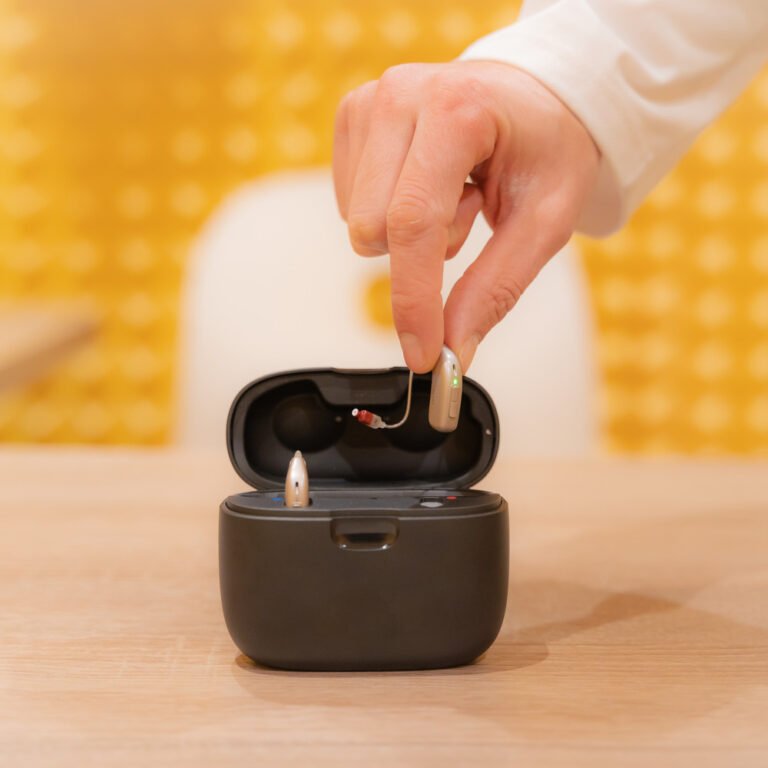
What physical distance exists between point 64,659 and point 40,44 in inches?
83.1

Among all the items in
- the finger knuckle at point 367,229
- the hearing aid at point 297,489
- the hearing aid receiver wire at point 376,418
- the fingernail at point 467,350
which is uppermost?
the finger knuckle at point 367,229

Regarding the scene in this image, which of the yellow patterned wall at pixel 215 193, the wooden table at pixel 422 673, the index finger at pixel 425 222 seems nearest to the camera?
the wooden table at pixel 422 673

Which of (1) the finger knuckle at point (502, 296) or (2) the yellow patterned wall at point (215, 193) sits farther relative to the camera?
(2) the yellow patterned wall at point (215, 193)

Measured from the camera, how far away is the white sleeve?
2.23 ft

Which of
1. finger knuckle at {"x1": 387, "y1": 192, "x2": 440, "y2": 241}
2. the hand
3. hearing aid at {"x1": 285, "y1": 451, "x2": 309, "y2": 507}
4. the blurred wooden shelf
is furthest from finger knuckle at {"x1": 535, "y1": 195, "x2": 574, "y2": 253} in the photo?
the blurred wooden shelf

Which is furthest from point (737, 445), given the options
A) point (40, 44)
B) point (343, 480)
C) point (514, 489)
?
point (343, 480)

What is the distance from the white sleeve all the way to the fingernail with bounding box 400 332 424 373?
202 mm

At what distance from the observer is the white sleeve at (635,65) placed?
68 cm

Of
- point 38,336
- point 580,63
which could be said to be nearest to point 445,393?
point 580,63

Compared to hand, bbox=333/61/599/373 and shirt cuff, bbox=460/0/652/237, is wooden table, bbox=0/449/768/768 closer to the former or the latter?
hand, bbox=333/61/599/373

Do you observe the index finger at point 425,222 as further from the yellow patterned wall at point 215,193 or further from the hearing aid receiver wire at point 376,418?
the yellow patterned wall at point 215,193

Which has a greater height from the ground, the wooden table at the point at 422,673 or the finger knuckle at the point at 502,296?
the finger knuckle at the point at 502,296

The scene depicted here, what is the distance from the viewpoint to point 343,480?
65 centimetres

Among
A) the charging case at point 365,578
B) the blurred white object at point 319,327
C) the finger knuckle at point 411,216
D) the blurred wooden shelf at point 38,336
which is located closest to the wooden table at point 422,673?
the charging case at point 365,578
